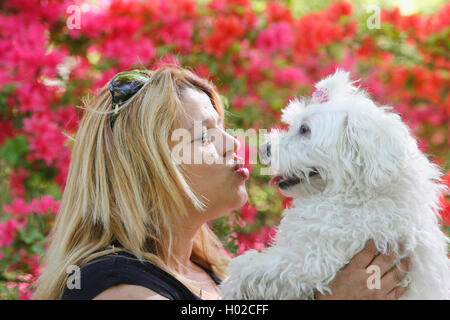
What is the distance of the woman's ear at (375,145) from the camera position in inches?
72.5

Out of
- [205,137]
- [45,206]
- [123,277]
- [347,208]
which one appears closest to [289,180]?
[347,208]

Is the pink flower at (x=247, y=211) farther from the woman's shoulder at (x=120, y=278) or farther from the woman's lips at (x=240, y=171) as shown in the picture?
the woman's shoulder at (x=120, y=278)

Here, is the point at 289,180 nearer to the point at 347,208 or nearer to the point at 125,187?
the point at 347,208

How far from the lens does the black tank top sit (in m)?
1.69

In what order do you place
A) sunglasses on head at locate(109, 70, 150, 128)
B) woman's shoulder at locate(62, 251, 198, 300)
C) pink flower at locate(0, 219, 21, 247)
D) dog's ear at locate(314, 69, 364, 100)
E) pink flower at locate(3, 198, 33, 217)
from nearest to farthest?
woman's shoulder at locate(62, 251, 198, 300) < sunglasses on head at locate(109, 70, 150, 128) < dog's ear at locate(314, 69, 364, 100) < pink flower at locate(0, 219, 21, 247) < pink flower at locate(3, 198, 33, 217)

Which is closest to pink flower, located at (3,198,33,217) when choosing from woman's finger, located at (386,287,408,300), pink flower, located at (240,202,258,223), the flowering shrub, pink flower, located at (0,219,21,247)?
the flowering shrub

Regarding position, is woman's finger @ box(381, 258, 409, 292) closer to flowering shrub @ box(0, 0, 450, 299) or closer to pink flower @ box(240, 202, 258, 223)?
flowering shrub @ box(0, 0, 450, 299)

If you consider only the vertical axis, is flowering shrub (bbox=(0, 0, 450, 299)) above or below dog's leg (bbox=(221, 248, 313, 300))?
above

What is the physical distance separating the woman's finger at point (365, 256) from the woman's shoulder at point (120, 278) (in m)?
0.62

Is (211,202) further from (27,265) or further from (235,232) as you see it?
(27,265)

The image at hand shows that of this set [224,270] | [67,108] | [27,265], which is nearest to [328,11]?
[67,108]

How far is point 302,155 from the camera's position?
202 cm

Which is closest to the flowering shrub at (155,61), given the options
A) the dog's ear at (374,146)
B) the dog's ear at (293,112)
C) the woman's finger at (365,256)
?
the dog's ear at (293,112)
